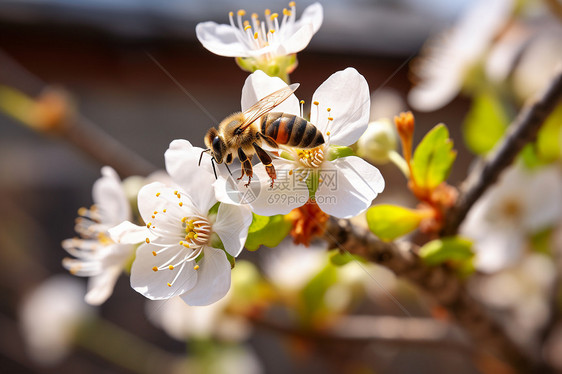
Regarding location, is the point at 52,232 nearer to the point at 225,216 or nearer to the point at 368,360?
the point at 368,360

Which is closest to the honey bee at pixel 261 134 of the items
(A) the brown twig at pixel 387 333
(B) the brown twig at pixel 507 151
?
(B) the brown twig at pixel 507 151

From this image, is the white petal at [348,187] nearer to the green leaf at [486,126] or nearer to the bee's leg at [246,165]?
the bee's leg at [246,165]

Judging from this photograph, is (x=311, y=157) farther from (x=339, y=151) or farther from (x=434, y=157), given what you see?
(x=434, y=157)

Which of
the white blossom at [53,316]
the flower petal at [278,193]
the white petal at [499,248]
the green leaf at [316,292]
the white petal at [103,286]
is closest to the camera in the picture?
the flower petal at [278,193]

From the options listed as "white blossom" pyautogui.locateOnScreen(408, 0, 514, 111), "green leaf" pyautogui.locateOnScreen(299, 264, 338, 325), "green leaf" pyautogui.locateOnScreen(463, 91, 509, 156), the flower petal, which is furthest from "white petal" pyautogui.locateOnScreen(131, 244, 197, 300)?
"white blossom" pyautogui.locateOnScreen(408, 0, 514, 111)

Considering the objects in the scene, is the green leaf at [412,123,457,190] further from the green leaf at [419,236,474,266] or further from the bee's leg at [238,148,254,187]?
the bee's leg at [238,148,254,187]

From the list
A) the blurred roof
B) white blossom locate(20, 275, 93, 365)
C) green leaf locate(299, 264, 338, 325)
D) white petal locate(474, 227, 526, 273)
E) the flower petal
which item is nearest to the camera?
the flower petal
